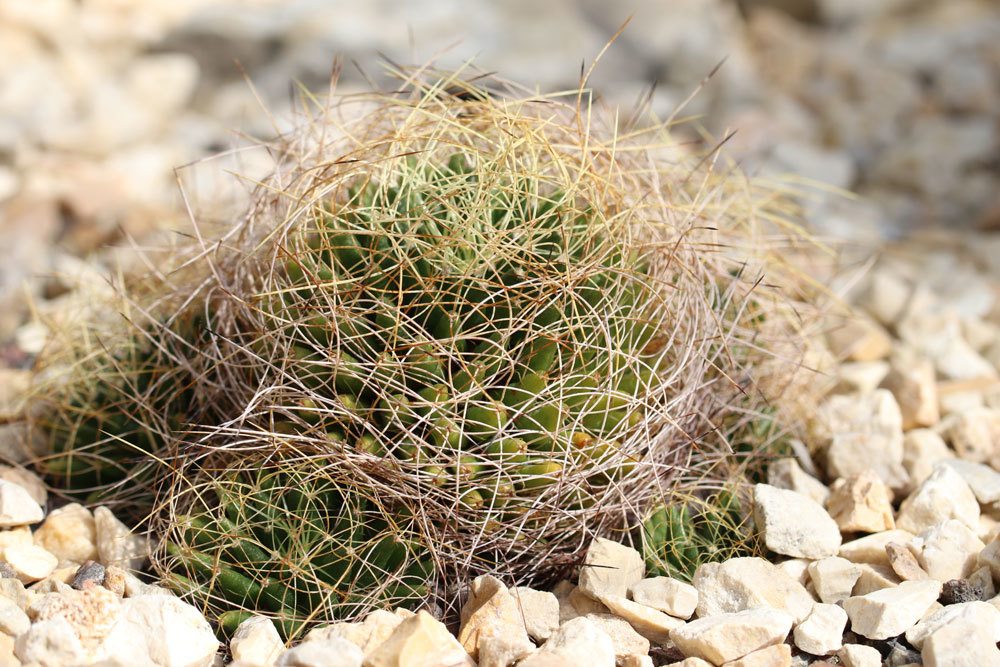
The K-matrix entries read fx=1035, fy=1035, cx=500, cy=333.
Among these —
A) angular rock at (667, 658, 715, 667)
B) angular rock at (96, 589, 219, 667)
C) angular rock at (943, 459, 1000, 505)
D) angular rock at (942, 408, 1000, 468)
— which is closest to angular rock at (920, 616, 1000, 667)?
angular rock at (667, 658, 715, 667)

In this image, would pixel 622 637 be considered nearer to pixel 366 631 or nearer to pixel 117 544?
pixel 366 631

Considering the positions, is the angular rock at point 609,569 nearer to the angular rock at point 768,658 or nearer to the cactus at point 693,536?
the cactus at point 693,536

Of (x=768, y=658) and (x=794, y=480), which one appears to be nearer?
(x=768, y=658)

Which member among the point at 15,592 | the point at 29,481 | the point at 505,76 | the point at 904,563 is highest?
the point at 505,76

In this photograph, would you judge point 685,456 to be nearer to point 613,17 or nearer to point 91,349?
point 91,349

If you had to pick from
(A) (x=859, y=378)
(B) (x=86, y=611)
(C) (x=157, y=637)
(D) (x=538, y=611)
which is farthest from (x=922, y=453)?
(B) (x=86, y=611)

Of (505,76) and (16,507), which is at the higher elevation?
(505,76)

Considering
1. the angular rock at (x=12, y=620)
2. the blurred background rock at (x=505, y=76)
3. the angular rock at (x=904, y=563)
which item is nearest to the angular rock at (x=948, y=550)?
the angular rock at (x=904, y=563)
